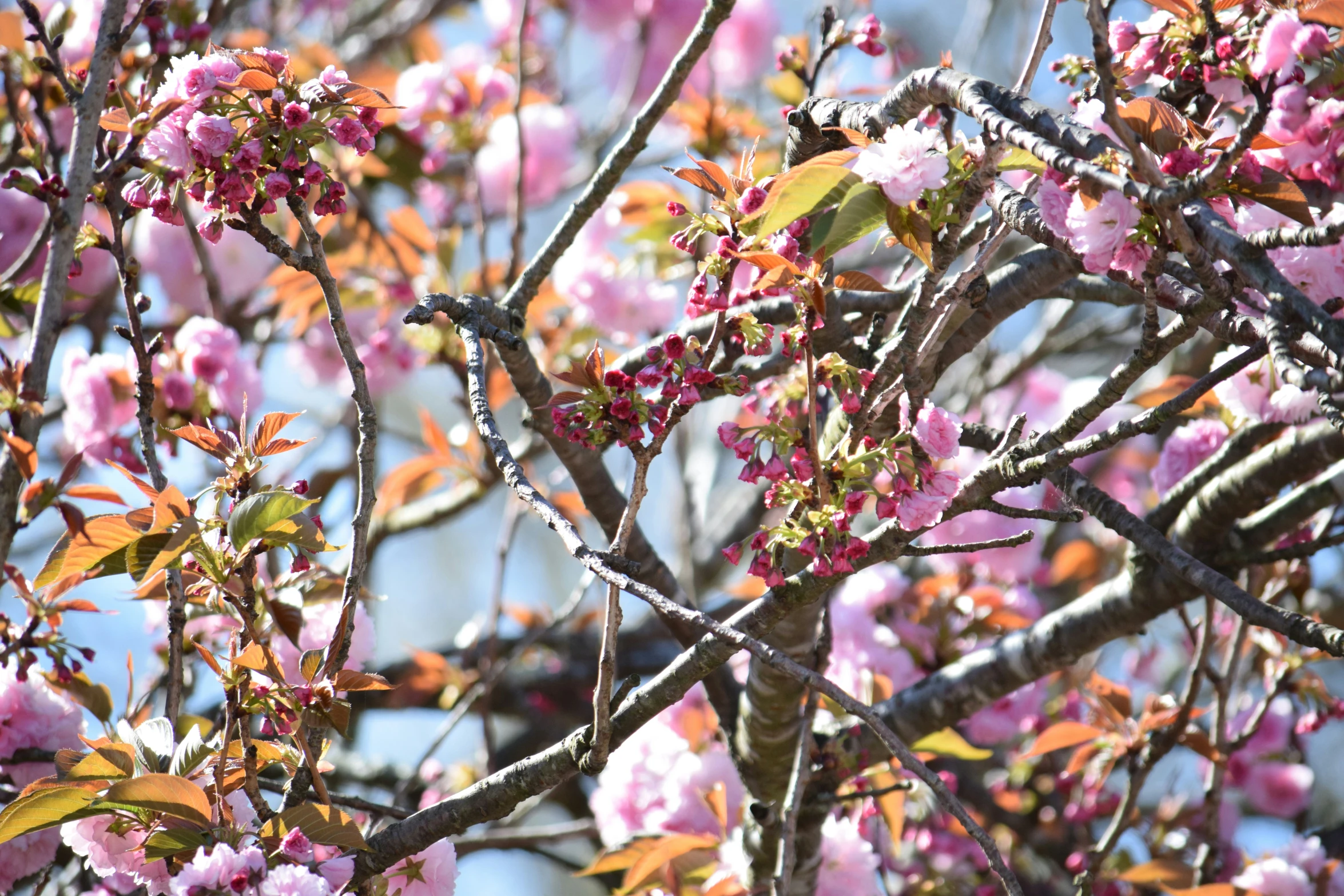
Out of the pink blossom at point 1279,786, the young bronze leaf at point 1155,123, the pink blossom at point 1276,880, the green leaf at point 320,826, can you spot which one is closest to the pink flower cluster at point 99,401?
the green leaf at point 320,826

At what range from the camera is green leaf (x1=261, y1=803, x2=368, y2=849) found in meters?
1.01

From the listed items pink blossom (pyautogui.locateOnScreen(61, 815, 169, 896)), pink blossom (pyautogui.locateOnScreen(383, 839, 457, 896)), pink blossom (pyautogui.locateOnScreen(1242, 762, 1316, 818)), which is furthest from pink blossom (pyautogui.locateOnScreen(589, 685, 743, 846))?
pink blossom (pyautogui.locateOnScreen(1242, 762, 1316, 818))

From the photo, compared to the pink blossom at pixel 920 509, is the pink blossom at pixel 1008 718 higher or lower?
higher

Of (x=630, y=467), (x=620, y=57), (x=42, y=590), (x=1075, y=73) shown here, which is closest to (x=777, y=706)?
(x=1075, y=73)

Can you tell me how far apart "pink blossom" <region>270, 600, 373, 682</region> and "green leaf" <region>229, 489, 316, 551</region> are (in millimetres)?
364

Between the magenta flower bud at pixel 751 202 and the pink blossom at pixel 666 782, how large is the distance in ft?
3.45

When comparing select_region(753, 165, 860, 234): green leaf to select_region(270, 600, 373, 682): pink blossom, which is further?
select_region(270, 600, 373, 682): pink blossom

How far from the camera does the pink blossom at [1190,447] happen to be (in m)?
1.78

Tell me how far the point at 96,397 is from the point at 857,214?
1310 mm

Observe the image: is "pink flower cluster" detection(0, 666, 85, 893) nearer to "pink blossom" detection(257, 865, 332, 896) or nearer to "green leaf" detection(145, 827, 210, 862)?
"green leaf" detection(145, 827, 210, 862)

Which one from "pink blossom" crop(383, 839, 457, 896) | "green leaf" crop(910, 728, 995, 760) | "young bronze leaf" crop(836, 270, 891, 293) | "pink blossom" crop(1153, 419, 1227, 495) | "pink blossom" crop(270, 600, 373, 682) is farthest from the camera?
"pink blossom" crop(1153, 419, 1227, 495)

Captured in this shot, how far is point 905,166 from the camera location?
90 cm

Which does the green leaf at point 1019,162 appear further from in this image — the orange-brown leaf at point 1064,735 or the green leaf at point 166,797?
the orange-brown leaf at point 1064,735

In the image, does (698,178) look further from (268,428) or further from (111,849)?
(111,849)
